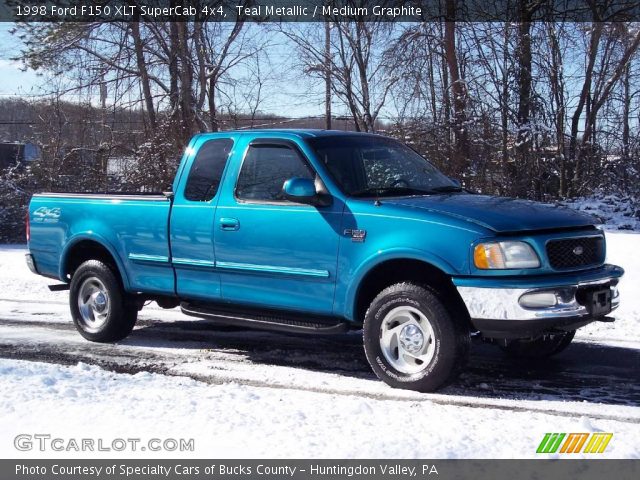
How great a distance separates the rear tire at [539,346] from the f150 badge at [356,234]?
1.87m

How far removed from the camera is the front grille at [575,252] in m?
5.62

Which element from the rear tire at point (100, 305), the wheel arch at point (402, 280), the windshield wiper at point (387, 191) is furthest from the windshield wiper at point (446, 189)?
the rear tire at point (100, 305)

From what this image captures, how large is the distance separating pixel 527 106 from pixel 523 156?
3.69 ft

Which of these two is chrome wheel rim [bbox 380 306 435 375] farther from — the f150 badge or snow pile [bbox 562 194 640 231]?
snow pile [bbox 562 194 640 231]

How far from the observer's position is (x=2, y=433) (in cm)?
474

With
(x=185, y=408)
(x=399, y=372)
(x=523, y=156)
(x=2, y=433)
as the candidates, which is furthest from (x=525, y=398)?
(x=523, y=156)

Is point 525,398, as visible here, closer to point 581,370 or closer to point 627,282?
point 581,370

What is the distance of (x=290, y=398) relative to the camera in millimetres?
5621

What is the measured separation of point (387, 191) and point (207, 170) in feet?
5.76

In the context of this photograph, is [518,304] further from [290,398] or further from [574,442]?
[290,398]

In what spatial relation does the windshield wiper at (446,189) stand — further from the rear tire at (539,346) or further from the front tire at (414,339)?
the rear tire at (539,346)

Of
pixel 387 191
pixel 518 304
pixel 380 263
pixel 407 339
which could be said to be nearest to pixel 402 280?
pixel 380 263

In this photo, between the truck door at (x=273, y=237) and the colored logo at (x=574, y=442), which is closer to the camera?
the colored logo at (x=574, y=442)
